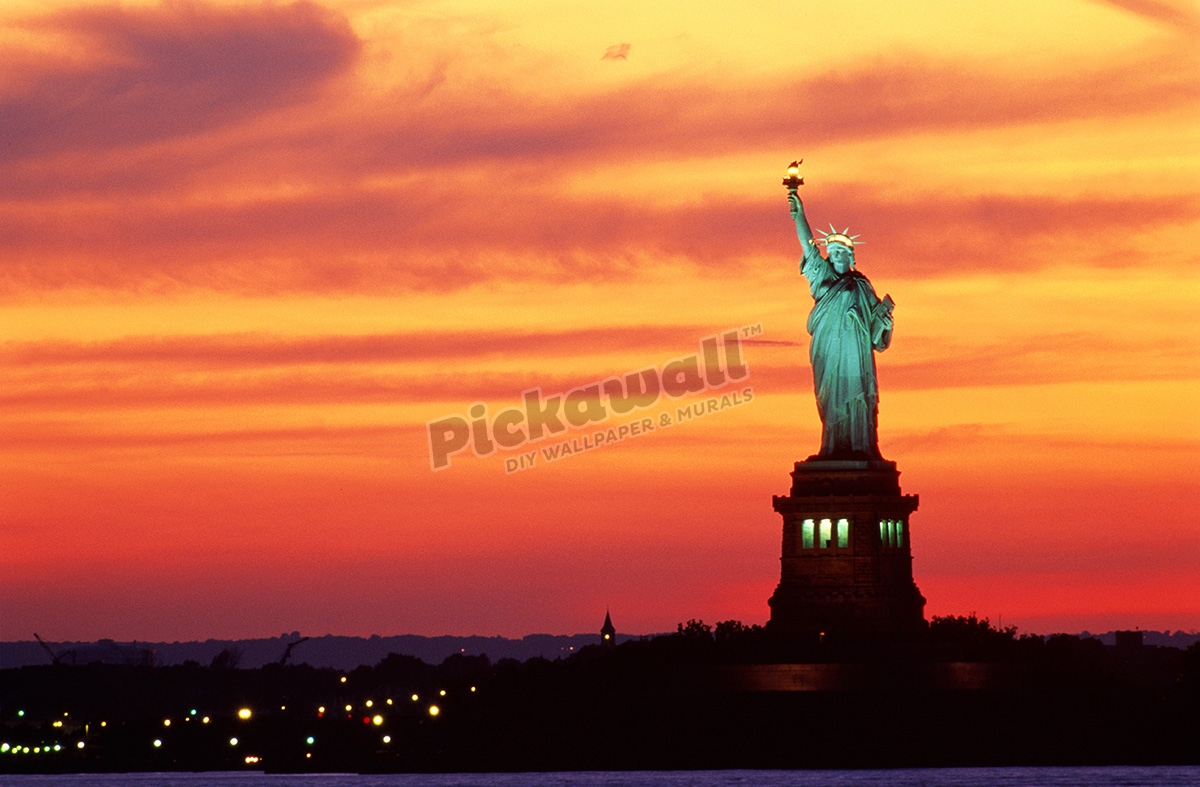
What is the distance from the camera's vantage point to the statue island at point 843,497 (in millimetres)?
91688

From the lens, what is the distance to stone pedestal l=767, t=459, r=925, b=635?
301 feet

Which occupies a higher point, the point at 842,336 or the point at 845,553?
→ the point at 842,336

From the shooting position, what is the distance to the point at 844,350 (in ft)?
306

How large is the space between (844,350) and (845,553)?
692 centimetres

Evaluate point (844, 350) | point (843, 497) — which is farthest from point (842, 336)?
point (843, 497)

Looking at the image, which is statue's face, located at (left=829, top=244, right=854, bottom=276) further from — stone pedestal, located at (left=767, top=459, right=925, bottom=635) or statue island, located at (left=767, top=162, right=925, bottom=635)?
stone pedestal, located at (left=767, top=459, right=925, bottom=635)

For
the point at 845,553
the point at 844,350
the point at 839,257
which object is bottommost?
Result: the point at 845,553

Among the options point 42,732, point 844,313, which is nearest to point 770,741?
point 844,313

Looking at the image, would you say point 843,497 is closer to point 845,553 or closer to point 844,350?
point 845,553

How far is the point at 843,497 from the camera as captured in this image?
301 feet

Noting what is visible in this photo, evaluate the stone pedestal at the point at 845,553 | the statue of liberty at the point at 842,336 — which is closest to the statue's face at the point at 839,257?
the statue of liberty at the point at 842,336

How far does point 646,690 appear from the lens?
9031 cm

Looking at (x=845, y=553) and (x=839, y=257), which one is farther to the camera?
(x=839, y=257)

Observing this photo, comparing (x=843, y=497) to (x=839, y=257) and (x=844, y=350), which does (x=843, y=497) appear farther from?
(x=839, y=257)
